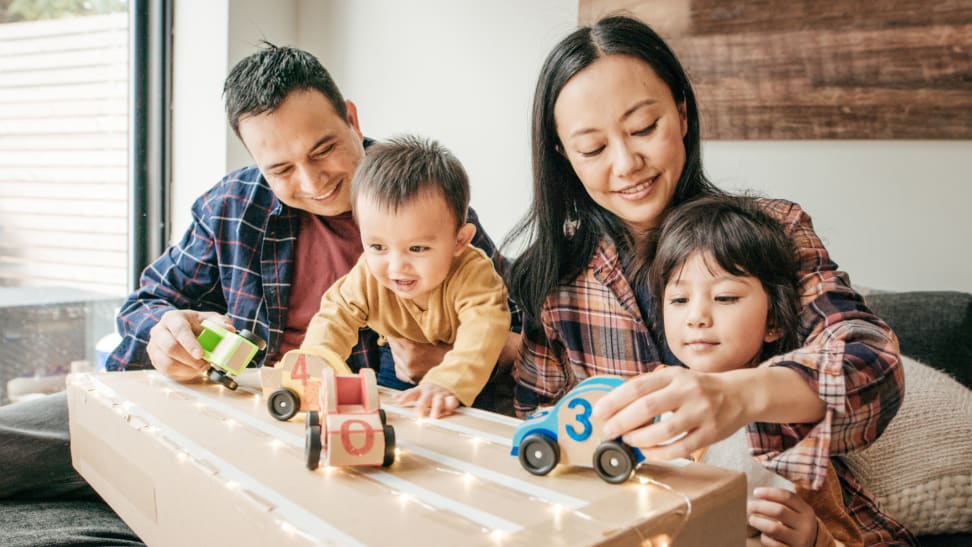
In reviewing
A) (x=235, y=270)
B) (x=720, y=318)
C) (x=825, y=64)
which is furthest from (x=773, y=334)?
(x=235, y=270)

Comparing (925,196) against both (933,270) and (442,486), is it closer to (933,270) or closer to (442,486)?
(933,270)

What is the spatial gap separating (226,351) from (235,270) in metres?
0.54

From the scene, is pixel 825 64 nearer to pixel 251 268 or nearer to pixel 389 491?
pixel 251 268

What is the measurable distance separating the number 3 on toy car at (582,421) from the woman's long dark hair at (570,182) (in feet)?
1.67

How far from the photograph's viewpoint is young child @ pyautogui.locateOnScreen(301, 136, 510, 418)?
1216mm

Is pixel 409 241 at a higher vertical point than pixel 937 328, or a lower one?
higher

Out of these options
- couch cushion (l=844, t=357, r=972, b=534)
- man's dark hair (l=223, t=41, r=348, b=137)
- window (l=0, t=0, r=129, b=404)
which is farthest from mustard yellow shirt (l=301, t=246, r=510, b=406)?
window (l=0, t=0, r=129, b=404)

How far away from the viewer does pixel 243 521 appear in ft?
2.30

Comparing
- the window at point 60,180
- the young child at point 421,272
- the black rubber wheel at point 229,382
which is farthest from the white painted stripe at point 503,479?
the window at point 60,180

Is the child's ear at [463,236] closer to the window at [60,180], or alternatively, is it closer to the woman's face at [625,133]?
the woman's face at [625,133]

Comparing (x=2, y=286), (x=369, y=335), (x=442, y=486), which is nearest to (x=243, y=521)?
(x=442, y=486)

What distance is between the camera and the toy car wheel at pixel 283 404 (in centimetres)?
97

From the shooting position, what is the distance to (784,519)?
0.88m

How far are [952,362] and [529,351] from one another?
2.57 feet
